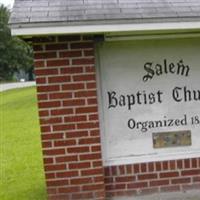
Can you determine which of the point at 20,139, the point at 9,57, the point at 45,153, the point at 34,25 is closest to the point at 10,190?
the point at 45,153

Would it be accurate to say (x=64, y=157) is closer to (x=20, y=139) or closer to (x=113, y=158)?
(x=113, y=158)

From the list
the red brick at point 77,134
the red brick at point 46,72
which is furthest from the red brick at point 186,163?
the red brick at point 46,72

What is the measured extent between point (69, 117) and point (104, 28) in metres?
1.15

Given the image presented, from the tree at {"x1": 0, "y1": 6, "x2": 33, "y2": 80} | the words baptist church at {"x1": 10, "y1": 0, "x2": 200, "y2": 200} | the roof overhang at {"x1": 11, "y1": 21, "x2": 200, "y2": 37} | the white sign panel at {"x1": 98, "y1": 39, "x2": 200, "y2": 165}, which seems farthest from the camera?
the tree at {"x1": 0, "y1": 6, "x2": 33, "y2": 80}

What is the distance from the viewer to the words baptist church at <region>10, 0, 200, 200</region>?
18.5 ft

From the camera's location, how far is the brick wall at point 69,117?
6027mm

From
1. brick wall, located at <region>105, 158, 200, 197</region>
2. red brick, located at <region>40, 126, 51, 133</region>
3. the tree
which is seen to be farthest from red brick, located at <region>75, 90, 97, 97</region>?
the tree

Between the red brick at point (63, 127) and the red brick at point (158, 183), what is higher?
the red brick at point (63, 127)

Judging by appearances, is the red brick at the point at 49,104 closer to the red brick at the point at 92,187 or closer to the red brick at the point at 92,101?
the red brick at the point at 92,101

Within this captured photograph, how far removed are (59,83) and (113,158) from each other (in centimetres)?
113

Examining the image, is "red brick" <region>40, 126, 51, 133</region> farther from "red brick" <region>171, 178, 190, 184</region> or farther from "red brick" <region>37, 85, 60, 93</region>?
"red brick" <region>171, 178, 190, 184</region>

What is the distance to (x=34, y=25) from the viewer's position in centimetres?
548

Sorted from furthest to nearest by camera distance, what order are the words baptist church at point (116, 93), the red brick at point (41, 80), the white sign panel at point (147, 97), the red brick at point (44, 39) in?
1. the white sign panel at point (147, 97)
2. the red brick at point (41, 80)
3. the red brick at point (44, 39)
4. the words baptist church at point (116, 93)

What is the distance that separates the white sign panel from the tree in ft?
210
